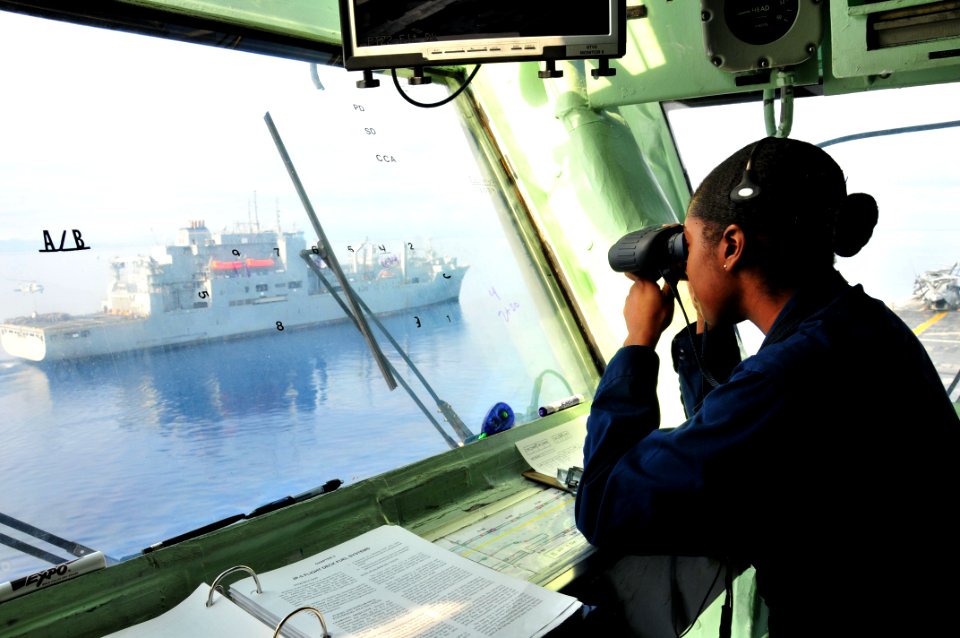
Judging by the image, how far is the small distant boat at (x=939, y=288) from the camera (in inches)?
77.5

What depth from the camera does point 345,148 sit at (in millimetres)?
1860

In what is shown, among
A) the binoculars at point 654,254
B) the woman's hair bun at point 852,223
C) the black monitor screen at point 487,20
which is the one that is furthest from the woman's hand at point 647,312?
the black monitor screen at point 487,20

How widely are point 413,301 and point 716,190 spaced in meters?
0.97

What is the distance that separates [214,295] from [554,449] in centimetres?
92

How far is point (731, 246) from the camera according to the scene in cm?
114

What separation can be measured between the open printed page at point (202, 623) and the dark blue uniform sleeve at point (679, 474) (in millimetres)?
551

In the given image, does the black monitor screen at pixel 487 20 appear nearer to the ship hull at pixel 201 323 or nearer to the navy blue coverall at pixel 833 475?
the ship hull at pixel 201 323

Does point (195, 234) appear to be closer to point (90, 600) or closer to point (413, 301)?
point (413, 301)

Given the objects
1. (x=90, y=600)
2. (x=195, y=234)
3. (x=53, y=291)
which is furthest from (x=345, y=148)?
(x=90, y=600)

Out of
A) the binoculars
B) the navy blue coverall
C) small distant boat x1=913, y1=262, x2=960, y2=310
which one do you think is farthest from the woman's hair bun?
small distant boat x1=913, y1=262, x2=960, y2=310

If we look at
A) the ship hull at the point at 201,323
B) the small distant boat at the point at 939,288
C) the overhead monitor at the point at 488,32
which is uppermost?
the overhead monitor at the point at 488,32

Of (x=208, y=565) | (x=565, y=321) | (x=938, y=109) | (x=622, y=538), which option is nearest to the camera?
(x=622, y=538)

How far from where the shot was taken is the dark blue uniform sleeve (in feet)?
3.34

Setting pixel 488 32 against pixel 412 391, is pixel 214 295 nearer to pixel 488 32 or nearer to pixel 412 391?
pixel 412 391
